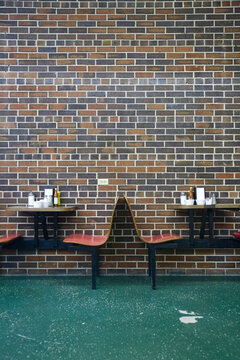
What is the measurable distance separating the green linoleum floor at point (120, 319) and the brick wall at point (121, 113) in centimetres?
45

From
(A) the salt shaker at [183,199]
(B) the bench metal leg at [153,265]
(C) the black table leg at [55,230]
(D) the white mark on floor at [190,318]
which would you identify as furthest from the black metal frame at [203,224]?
(C) the black table leg at [55,230]

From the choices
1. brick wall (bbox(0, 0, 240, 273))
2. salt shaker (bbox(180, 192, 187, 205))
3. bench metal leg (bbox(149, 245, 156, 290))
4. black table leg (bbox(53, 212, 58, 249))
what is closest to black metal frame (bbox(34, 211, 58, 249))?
black table leg (bbox(53, 212, 58, 249))

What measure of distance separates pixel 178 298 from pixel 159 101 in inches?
92.3

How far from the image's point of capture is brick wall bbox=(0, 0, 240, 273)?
151 inches

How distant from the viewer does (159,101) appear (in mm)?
3877

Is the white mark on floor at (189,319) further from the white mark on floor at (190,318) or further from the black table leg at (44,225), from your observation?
the black table leg at (44,225)

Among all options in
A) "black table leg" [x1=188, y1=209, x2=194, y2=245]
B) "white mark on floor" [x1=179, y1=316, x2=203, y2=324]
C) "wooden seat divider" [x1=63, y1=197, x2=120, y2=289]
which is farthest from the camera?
"black table leg" [x1=188, y1=209, x2=194, y2=245]

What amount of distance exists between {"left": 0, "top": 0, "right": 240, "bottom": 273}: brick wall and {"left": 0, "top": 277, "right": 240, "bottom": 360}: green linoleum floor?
0.45 m

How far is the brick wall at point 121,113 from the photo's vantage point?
12.6ft

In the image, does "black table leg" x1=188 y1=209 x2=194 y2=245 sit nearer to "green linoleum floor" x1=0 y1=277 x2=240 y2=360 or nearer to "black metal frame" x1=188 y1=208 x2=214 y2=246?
"black metal frame" x1=188 y1=208 x2=214 y2=246

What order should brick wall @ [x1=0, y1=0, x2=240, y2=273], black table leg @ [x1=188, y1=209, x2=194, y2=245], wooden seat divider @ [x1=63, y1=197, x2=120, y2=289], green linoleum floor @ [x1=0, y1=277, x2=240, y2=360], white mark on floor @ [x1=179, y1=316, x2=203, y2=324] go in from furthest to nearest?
brick wall @ [x1=0, y1=0, x2=240, y2=273], black table leg @ [x1=188, y1=209, x2=194, y2=245], wooden seat divider @ [x1=63, y1=197, x2=120, y2=289], white mark on floor @ [x1=179, y1=316, x2=203, y2=324], green linoleum floor @ [x1=0, y1=277, x2=240, y2=360]

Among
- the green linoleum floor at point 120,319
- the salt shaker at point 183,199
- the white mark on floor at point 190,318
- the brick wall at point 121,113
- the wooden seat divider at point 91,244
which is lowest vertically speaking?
the green linoleum floor at point 120,319

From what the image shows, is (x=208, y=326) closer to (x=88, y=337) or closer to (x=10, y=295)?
(x=88, y=337)

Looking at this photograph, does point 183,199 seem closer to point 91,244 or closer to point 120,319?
point 91,244
